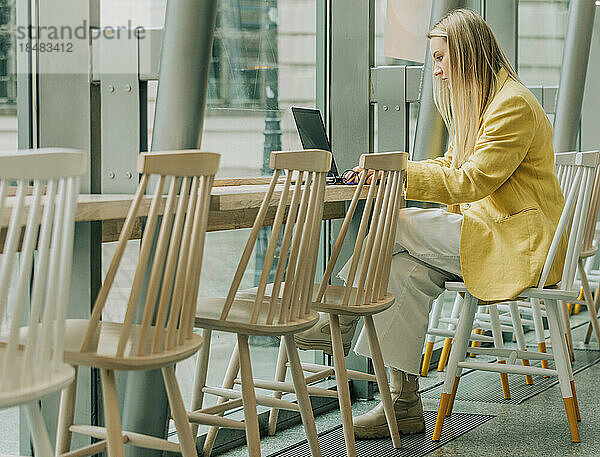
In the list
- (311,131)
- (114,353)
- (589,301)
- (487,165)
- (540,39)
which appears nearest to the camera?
(114,353)

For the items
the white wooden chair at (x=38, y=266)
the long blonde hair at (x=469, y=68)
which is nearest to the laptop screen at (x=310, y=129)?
the long blonde hair at (x=469, y=68)

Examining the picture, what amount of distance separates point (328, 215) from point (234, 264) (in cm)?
37

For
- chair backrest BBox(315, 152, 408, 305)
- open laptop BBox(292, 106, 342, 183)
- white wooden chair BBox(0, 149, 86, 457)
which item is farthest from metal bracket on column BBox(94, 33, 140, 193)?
white wooden chair BBox(0, 149, 86, 457)

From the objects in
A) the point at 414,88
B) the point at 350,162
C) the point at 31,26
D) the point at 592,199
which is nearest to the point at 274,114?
the point at 350,162

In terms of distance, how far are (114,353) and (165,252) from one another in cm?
22

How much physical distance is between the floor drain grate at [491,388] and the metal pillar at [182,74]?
182cm

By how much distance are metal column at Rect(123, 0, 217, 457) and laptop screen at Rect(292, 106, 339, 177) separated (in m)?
0.86

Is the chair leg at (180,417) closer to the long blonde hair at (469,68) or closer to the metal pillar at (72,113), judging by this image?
the metal pillar at (72,113)

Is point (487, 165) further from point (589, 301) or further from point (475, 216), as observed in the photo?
point (589, 301)

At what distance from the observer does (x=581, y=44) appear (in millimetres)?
5090

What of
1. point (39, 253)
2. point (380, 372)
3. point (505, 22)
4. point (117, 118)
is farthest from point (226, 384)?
point (505, 22)

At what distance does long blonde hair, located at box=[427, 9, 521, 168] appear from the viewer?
9.94ft

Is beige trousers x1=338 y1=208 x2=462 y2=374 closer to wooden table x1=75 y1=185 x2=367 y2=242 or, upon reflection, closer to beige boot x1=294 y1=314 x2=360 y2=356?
beige boot x1=294 y1=314 x2=360 y2=356

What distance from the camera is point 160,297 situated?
1.82 m
